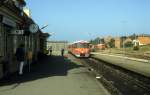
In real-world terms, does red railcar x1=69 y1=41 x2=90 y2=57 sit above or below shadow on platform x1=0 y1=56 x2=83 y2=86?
above

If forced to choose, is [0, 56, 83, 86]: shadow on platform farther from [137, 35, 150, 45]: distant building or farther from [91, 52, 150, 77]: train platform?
[137, 35, 150, 45]: distant building

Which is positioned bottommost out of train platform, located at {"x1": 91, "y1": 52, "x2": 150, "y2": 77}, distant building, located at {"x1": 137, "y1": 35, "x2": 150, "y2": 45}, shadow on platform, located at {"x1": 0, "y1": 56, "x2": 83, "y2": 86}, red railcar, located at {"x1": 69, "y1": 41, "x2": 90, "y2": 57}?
train platform, located at {"x1": 91, "y1": 52, "x2": 150, "y2": 77}

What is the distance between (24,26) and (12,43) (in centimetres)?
664

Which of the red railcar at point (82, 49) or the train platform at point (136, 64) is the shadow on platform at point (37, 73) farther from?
the red railcar at point (82, 49)

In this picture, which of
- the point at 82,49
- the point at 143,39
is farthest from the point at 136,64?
the point at 143,39

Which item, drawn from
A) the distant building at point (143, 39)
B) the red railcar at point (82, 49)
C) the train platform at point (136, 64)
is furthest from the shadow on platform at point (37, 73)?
the distant building at point (143, 39)

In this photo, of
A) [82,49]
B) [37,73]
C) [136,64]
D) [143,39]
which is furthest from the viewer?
[143,39]

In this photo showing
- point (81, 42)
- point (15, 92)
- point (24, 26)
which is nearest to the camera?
point (15, 92)

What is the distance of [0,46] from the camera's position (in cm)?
2106

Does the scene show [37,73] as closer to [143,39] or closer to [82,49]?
[82,49]

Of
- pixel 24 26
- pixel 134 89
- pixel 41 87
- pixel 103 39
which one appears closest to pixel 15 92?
pixel 41 87

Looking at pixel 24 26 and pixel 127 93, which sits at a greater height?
pixel 24 26

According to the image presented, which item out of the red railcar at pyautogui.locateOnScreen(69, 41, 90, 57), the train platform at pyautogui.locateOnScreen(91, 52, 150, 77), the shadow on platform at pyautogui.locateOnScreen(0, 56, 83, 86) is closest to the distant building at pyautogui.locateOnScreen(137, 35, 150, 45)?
the red railcar at pyautogui.locateOnScreen(69, 41, 90, 57)

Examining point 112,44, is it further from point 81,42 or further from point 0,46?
point 0,46
